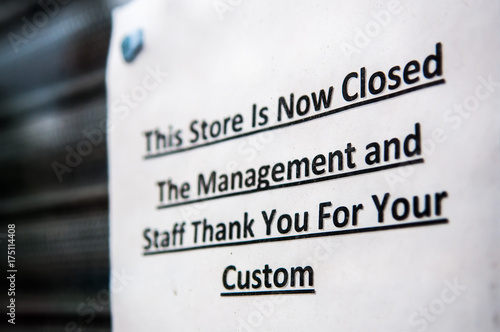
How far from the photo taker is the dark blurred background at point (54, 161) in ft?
5.37

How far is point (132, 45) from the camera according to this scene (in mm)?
1525

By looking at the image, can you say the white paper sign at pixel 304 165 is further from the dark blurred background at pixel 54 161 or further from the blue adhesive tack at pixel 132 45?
the dark blurred background at pixel 54 161

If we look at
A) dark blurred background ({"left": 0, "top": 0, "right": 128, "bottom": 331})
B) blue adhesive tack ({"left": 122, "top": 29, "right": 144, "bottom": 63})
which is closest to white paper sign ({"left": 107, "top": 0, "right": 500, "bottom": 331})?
blue adhesive tack ({"left": 122, "top": 29, "right": 144, "bottom": 63})

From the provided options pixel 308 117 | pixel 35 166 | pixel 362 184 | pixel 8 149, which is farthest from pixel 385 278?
pixel 8 149

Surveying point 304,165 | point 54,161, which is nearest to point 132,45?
point 54,161

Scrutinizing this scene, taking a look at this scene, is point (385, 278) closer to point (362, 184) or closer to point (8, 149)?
point (362, 184)

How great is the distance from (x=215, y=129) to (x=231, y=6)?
0.30m

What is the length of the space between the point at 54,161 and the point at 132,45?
52 cm

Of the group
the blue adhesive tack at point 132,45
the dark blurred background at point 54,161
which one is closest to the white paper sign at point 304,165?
the blue adhesive tack at point 132,45

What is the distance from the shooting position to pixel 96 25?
1.70 m

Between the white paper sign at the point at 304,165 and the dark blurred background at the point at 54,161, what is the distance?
0.13 m

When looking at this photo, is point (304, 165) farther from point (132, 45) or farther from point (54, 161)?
point (54, 161)

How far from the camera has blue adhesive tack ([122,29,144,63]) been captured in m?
1.51

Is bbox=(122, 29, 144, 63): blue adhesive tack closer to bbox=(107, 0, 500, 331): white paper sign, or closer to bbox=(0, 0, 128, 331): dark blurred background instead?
bbox=(107, 0, 500, 331): white paper sign
